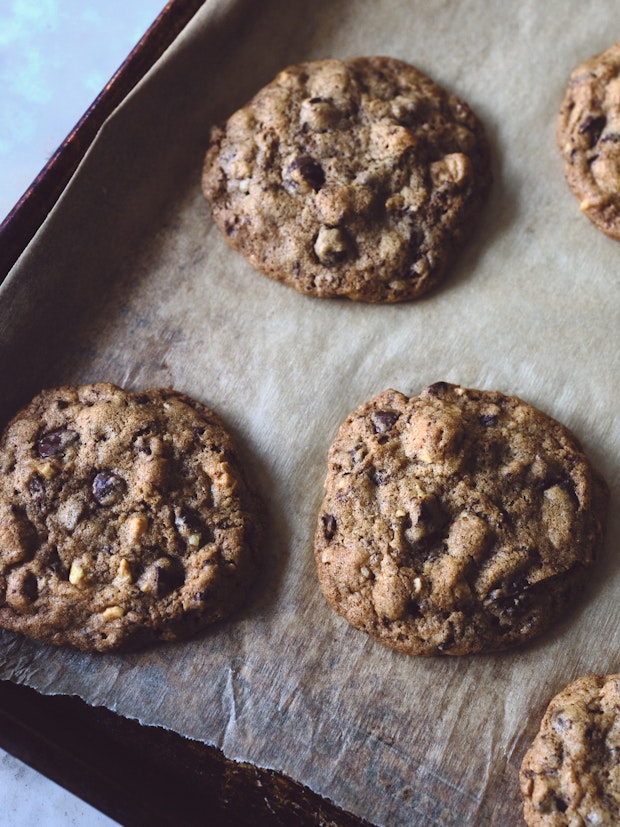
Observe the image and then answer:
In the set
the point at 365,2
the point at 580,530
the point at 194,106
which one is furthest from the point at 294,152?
the point at 580,530

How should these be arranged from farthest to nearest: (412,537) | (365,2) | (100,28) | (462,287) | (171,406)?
(100,28), (365,2), (462,287), (171,406), (412,537)

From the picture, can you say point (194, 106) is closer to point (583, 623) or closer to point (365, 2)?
point (365, 2)

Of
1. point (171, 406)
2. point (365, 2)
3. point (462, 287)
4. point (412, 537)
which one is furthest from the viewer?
point (365, 2)

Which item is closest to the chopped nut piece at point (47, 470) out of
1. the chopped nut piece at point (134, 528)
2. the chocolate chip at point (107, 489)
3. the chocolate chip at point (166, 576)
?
the chocolate chip at point (107, 489)

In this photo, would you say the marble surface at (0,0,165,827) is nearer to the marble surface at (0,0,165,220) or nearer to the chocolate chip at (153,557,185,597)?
the marble surface at (0,0,165,220)

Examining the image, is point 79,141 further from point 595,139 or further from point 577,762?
point 577,762

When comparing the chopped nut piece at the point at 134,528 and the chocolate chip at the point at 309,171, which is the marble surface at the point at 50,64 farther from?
the chopped nut piece at the point at 134,528
